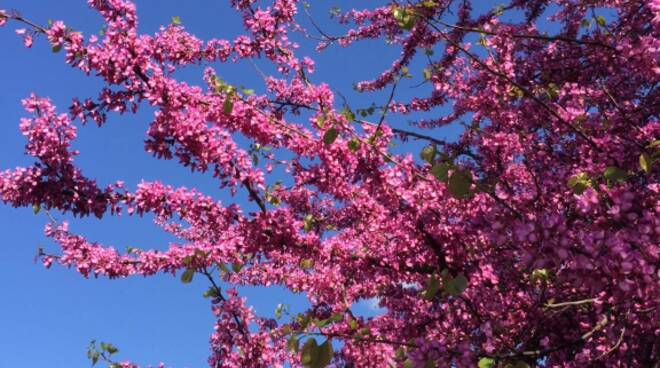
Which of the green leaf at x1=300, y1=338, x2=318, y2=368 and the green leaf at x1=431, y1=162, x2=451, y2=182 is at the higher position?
the green leaf at x1=431, y1=162, x2=451, y2=182

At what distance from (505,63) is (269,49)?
8.49 ft

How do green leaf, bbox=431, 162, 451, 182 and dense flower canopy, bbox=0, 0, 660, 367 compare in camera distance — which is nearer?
green leaf, bbox=431, 162, 451, 182

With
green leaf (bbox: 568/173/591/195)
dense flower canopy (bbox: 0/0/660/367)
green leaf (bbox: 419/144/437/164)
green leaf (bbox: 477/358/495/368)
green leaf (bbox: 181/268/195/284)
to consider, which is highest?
dense flower canopy (bbox: 0/0/660/367)

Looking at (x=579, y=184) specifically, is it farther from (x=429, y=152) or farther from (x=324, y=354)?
(x=324, y=354)

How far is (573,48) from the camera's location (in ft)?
23.5

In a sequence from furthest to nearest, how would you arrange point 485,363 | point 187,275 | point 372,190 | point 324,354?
1. point 372,190
2. point 485,363
3. point 187,275
4. point 324,354

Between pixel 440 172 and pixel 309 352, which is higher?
pixel 440 172

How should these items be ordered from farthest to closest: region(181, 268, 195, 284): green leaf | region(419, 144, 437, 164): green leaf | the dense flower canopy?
the dense flower canopy → region(419, 144, 437, 164): green leaf → region(181, 268, 195, 284): green leaf

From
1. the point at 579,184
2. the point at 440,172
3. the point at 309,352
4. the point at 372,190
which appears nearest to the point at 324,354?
the point at 309,352

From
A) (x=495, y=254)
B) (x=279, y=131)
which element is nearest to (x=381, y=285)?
(x=495, y=254)

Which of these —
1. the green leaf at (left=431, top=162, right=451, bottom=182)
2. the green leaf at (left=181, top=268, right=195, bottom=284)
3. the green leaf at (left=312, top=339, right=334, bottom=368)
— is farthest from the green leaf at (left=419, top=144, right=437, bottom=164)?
the green leaf at (left=181, top=268, right=195, bottom=284)

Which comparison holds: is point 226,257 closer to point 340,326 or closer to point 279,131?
point 279,131

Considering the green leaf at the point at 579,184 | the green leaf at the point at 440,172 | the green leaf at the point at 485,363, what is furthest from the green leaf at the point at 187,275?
the green leaf at the point at 579,184

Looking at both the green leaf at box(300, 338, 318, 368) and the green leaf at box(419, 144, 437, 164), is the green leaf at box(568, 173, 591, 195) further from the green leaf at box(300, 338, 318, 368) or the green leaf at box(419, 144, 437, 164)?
the green leaf at box(300, 338, 318, 368)
